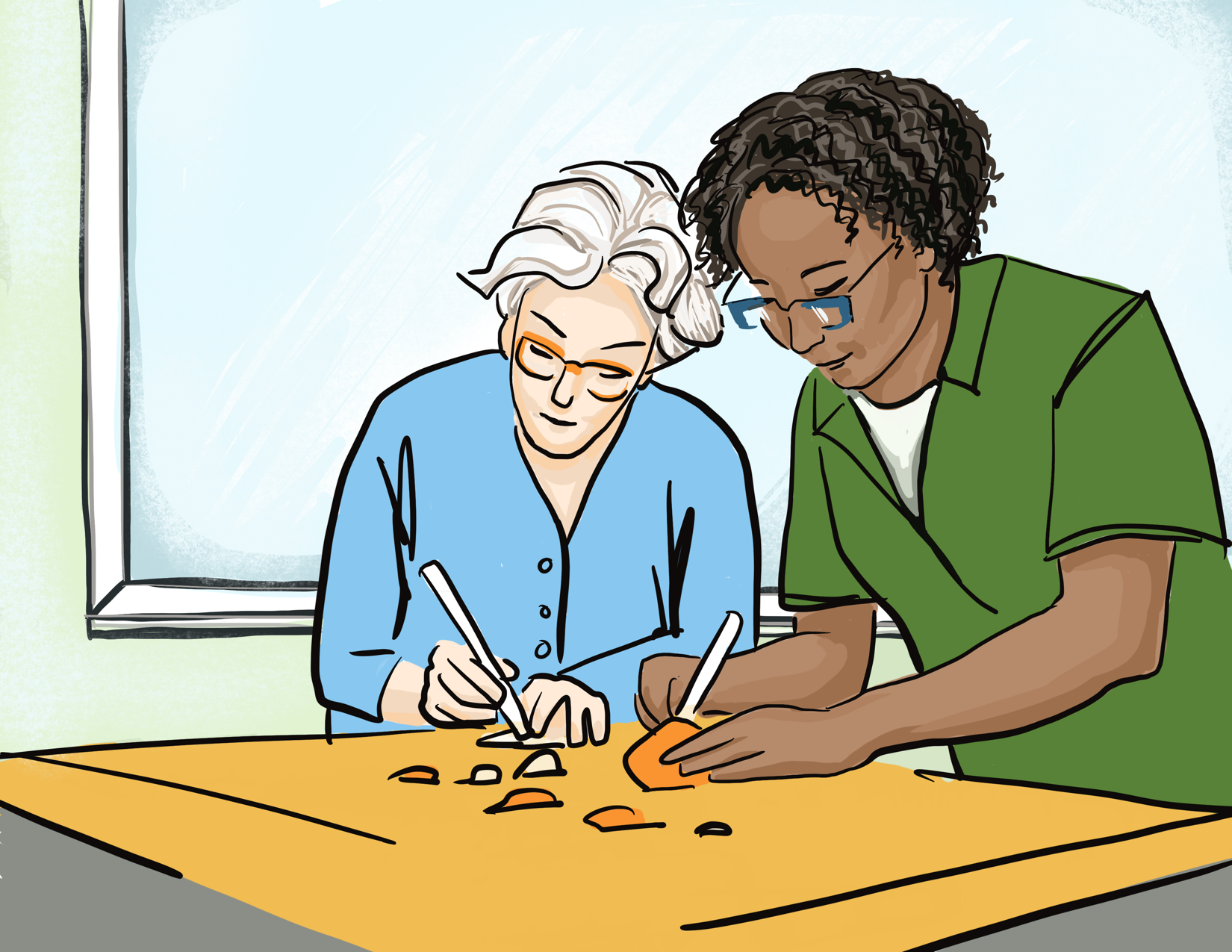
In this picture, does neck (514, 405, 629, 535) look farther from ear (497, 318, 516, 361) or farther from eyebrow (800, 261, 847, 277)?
eyebrow (800, 261, 847, 277)

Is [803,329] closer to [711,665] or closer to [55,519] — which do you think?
[711,665]

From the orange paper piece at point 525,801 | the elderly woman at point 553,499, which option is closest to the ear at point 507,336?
the elderly woman at point 553,499

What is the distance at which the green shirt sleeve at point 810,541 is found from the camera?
4.78 ft

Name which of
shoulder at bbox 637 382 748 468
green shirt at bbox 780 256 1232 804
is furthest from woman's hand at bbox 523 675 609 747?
shoulder at bbox 637 382 748 468

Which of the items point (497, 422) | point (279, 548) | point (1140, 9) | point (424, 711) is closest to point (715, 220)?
point (497, 422)

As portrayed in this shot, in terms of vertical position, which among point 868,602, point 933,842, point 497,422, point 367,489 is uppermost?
point 497,422

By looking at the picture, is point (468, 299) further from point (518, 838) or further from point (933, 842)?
point (933, 842)

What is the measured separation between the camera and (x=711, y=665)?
1240mm

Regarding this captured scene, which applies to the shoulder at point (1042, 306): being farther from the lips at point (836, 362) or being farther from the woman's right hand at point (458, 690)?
the woman's right hand at point (458, 690)

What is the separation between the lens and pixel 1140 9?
1.97 m

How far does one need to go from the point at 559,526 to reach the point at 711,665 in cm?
45

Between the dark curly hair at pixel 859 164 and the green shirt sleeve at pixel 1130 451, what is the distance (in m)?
0.23

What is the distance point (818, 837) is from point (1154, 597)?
1.52ft

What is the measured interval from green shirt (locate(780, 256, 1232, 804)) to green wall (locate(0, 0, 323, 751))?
1188 mm
